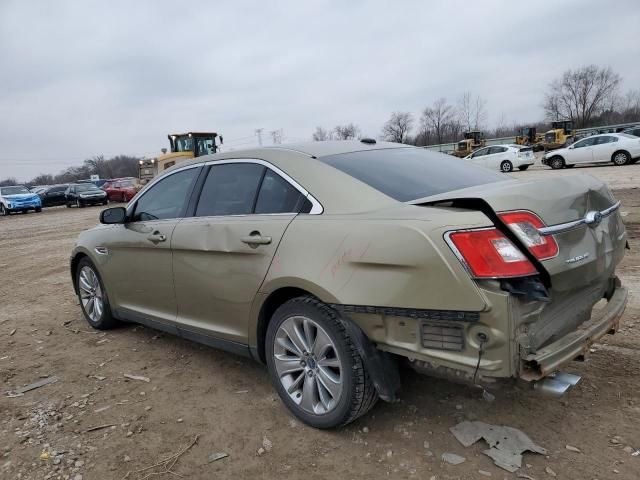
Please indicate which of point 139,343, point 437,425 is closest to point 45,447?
point 139,343

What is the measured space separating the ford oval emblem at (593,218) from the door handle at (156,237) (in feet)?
9.21

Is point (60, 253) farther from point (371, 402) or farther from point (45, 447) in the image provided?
point (371, 402)

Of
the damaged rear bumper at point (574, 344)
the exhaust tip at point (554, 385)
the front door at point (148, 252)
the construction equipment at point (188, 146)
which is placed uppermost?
the construction equipment at point (188, 146)

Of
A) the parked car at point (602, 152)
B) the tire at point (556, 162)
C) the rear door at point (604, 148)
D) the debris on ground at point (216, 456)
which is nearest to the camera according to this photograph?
the debris on ground at point (216, 456)

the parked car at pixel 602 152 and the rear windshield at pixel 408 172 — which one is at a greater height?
the rear windshield at pixel 408 172

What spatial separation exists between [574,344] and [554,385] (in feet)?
0.75

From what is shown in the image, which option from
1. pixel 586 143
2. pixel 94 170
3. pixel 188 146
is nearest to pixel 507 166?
pixel 586 143

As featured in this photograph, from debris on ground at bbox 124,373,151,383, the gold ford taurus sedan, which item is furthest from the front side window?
debris on ground at bbox 124,373,151,383

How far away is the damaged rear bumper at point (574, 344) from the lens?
2135 millimetres

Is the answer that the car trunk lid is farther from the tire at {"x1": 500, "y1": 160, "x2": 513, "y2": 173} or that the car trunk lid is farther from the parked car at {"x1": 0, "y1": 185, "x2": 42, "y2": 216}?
the parked car at {"x1": 0, "y1": 185, "x2": 42, "y2": 216}

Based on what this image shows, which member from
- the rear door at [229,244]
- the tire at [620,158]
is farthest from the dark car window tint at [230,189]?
the tire at [620,158]

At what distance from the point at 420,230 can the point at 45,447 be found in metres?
2.53

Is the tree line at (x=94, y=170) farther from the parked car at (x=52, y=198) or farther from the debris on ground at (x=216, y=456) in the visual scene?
the debris on ground at (x=216, y=456)

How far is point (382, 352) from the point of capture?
8.24 ft
